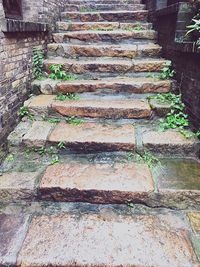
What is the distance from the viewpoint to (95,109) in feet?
A: 9.71

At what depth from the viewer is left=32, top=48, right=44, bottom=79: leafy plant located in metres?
3.51

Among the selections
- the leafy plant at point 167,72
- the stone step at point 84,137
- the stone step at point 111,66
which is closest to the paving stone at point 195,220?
the stone step at point 84,137

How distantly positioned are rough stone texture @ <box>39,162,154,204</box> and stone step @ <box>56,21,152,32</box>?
121 inches

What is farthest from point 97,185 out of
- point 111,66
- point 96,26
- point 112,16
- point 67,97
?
point 112,16

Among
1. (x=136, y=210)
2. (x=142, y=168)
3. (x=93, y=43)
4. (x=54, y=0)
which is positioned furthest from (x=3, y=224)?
(x=54, y=0)

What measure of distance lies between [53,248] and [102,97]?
198 cm

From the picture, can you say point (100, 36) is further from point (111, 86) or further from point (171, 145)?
point (171, 145)

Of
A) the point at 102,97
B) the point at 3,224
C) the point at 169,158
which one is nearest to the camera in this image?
the point at 3,224

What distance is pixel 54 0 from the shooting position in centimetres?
455

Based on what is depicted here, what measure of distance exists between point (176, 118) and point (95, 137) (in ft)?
3.11

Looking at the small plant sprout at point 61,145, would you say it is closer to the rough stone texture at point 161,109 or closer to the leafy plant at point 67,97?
the leafy plant at point 67,97

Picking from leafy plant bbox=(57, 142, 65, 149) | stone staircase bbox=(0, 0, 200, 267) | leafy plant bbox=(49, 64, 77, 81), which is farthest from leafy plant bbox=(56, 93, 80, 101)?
leafy plant bbox=(57, 142, 65, 149)

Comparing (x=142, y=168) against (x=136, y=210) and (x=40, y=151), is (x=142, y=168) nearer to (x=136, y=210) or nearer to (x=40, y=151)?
(x=136, y=210)

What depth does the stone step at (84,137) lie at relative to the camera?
2.54m
